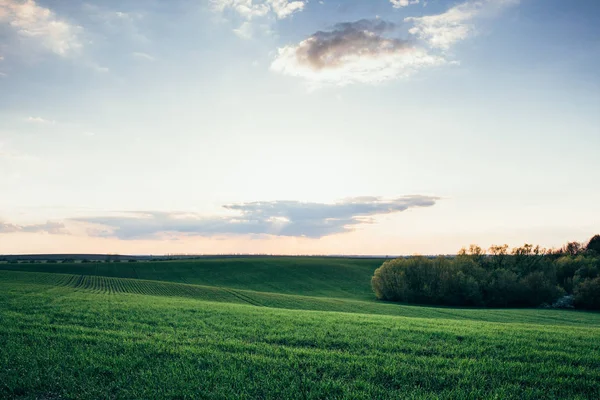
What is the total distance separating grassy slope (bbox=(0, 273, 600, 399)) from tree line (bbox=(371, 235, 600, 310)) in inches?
2184

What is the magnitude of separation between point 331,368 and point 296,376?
118 centimetres

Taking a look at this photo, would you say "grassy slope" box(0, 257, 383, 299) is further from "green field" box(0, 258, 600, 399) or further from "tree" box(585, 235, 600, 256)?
"green field" box(0, 258, 600, 399)

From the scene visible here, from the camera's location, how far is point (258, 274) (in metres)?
97.1

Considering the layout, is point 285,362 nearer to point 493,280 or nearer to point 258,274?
point 493,280

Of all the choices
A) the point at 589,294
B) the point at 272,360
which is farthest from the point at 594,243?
the point at 272,360

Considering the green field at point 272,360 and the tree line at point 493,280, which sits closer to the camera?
the green field at point 272,360

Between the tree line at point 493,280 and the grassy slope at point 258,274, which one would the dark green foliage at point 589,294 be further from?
the grassy slope at point 258,274

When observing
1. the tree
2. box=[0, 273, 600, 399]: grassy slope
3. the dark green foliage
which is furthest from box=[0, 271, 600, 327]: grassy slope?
the tree

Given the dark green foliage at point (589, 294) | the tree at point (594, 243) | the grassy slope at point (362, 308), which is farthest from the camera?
the tree at point (594, 243)

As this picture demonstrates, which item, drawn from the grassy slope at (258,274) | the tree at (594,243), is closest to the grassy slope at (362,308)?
the grassy slope at (258,274)

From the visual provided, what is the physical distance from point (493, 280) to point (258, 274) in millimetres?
55836

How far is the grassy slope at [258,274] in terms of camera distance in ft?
269

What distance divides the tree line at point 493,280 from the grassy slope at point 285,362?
55.5 metres

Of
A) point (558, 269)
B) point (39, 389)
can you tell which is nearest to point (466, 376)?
point (39, 389)
